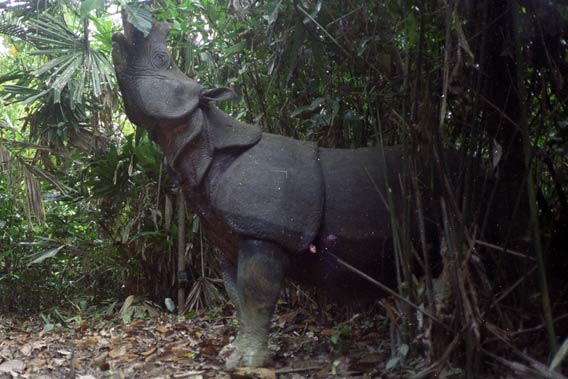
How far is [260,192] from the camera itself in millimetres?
2775

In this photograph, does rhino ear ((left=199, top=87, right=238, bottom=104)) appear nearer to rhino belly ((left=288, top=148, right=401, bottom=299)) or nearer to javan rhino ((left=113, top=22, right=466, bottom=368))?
javan rhino ((left=113, top=22, right=466, bottom=368))

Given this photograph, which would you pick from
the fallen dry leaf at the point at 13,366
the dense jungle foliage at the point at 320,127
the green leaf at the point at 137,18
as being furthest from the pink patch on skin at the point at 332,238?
the fallen dry leaf at the point at 13,366

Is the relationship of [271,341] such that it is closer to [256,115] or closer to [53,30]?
[256,115]

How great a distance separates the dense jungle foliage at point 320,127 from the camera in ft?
6.91

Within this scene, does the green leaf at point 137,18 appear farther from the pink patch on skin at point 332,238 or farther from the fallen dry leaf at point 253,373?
the fallen dry leaf at point 253,373

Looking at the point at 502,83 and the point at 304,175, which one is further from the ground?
the point at 502,83

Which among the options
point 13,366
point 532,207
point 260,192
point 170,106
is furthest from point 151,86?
point 532,207

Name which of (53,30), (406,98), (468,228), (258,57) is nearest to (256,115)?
(258,57)

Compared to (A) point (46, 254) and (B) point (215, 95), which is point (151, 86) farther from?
(A) point (46, 254)

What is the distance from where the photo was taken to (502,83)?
253 centimetres

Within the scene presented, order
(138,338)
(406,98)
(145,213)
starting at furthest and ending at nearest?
(145,213) < (138,338) < (406,98)

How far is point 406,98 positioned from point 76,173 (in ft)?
12.5

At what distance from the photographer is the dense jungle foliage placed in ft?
6.91

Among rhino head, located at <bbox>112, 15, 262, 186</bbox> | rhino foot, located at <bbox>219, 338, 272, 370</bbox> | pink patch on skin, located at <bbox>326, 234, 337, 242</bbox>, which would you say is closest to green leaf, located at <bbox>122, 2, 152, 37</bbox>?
rhino head, located at <bbox>112, 15, 262, 186</bbox>
